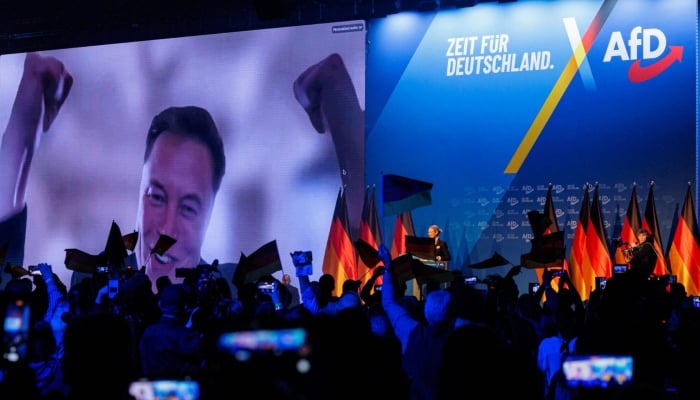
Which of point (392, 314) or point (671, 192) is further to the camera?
point (671, 192)

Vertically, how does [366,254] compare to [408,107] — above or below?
below

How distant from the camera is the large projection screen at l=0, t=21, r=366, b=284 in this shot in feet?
48.7

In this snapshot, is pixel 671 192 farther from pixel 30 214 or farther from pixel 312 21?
pixel 30 214

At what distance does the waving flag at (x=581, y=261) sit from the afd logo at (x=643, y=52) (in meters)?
1.92

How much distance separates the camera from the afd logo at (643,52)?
13125 mm

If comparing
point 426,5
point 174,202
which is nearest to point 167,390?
point 426,5

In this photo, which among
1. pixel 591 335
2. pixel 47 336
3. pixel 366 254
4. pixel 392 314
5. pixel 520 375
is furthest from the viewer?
pixel 366 254

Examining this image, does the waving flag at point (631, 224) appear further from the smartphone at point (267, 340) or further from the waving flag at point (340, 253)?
the smartphone at point (267, 340)

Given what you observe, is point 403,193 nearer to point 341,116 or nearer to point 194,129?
point 341,116

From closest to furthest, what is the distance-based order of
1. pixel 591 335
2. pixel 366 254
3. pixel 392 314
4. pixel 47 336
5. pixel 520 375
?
pixel 520 375 < pixel 591 335 < pixel 47 336 < pixel 392 314 < pixel 366 254

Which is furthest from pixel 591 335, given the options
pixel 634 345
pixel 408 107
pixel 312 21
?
pixel 312 21

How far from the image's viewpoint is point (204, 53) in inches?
615

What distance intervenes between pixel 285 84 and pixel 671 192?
6.03 m

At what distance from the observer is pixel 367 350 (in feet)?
11.1
